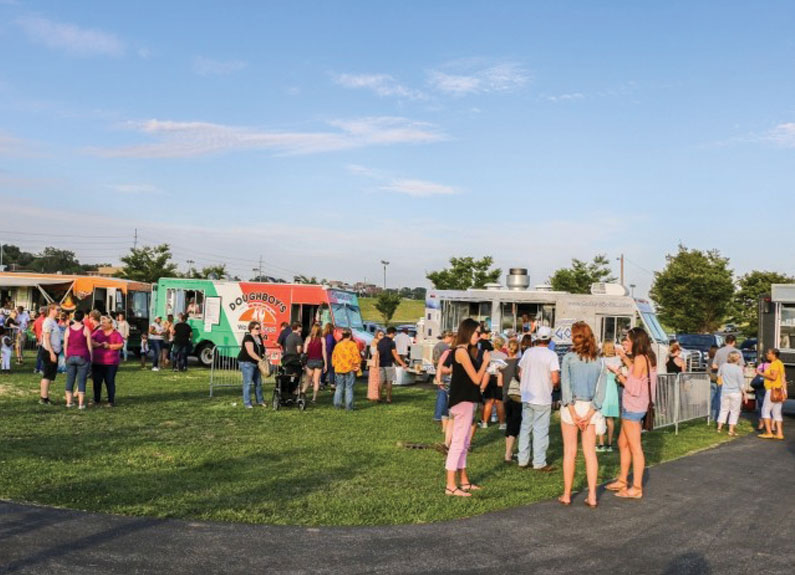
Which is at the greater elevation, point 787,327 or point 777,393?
point 787,327

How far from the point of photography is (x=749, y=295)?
43.1 metres

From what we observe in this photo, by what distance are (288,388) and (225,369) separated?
22.4 feet

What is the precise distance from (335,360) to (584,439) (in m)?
7.71

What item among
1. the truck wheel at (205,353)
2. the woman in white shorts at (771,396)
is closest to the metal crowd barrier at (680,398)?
the woman in white shorts at (771,396)

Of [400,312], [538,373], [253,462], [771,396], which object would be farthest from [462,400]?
[400,312]

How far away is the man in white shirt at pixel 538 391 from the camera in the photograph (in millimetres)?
9586

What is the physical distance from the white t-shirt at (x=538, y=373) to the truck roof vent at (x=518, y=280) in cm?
1270

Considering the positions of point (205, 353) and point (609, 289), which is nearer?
point (609, 289)

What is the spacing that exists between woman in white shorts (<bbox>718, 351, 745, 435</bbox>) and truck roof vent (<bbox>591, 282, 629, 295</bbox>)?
6.57 metres

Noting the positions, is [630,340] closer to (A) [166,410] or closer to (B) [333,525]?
(B) [333,525]

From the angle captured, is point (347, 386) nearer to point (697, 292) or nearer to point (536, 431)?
point (536, 431)

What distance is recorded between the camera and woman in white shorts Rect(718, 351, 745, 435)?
14.3 meters

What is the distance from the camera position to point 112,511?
7152 millimetres

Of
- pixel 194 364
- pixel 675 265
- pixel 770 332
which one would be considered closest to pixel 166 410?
pixel 194 364
